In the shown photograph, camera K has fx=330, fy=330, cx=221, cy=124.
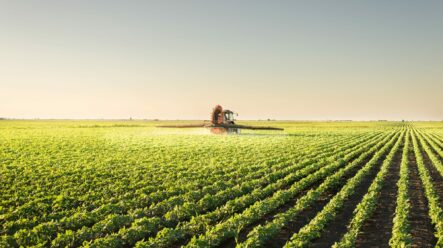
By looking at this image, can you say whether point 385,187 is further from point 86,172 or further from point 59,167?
point 59,167

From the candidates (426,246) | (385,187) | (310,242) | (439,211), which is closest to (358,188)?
(385,187)

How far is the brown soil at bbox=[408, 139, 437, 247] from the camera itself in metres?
8.00

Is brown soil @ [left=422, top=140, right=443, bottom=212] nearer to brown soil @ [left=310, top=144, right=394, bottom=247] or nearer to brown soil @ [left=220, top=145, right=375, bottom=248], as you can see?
brown soil @ [left=310, top=144, right=394, bottom=247]

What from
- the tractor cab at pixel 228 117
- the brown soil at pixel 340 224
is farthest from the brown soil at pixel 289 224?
the tractor cab at pixel 228 117

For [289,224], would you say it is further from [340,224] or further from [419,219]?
[419,219]

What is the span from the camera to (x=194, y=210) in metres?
9.70

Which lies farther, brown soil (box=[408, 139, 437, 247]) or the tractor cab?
the tractor cab

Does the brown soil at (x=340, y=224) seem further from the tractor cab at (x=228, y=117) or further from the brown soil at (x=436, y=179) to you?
the tractor cab at (x=228, y=117)

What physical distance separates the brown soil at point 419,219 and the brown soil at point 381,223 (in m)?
0.54

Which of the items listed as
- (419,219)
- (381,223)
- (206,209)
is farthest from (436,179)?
(206,209)

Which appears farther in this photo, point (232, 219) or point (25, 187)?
point (25, 187)

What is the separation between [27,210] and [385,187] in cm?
1317

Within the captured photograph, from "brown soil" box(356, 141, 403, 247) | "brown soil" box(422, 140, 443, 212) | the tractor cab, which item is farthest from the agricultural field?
the tractor cab

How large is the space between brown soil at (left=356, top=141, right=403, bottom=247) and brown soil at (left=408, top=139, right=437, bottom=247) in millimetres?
541
